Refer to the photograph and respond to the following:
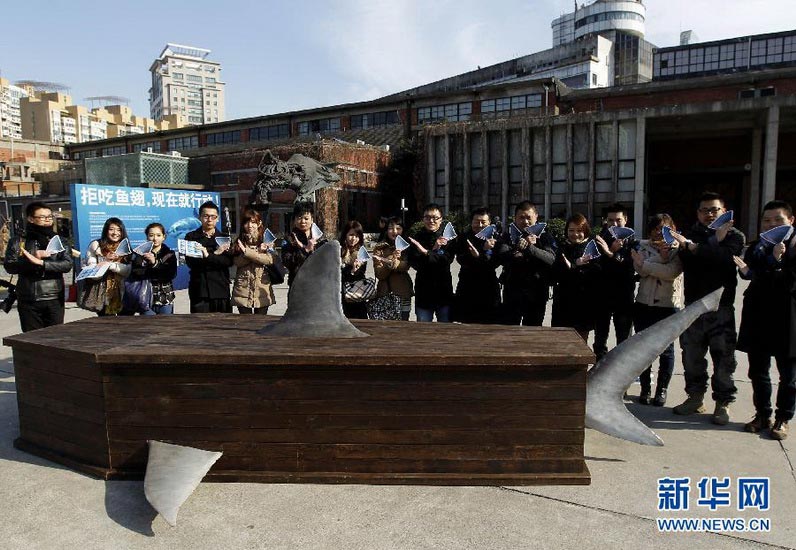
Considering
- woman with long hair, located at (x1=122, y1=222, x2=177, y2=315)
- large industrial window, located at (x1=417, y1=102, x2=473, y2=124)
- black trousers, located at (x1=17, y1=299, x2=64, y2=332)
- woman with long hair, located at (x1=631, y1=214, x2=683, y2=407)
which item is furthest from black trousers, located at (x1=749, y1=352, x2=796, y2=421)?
large industrial window, located at (x1=417, y1=102, x2=473, y2=124)

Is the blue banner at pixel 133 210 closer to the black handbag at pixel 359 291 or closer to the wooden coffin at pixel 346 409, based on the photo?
the black handbag at pixel 359 291

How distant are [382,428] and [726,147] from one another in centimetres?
3059

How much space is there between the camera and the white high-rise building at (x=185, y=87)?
141 m

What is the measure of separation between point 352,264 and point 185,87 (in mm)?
157103

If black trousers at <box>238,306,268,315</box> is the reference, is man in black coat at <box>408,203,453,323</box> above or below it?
above

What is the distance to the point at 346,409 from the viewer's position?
11.2ft

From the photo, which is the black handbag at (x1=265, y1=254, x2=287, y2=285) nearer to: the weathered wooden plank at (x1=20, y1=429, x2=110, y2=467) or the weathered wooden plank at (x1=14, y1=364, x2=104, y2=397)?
the weathered wooden plank at (x1=14, y1=364, x2=104, y2=397)

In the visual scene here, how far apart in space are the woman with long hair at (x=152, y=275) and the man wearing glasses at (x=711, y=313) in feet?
15.4

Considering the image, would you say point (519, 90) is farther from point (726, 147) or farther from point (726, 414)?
point (726, 414)

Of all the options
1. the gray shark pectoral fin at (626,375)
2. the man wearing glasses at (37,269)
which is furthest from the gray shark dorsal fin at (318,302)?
the man wearing glasses at (37,269)

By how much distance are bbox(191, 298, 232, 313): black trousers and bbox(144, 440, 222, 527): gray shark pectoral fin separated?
232 cm

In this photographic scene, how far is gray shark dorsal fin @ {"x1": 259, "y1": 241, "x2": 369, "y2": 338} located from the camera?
13.4 ft

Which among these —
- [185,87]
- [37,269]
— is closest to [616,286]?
[37,269]

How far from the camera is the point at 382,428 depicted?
3.43 meters
